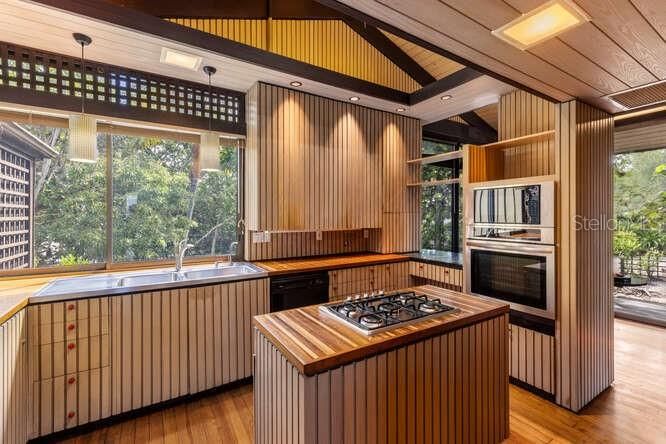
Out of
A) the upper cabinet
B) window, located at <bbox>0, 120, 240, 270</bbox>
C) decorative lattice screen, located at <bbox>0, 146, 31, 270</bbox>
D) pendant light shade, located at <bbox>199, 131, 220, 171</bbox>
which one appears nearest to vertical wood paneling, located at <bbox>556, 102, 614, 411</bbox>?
the upper cabinet

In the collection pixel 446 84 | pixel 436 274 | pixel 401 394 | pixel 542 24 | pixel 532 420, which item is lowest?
pixel 532 420

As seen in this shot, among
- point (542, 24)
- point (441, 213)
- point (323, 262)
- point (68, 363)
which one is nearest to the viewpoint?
point (542, 24)

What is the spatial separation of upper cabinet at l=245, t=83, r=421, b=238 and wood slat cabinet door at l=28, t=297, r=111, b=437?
4.85 ft

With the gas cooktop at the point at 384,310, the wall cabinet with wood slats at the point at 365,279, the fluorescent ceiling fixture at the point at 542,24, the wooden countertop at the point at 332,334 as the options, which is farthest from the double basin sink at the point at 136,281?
the fluorescent ceiling fixture at the point at 542,24

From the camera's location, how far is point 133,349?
2.28 metres

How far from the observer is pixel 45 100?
7.87 feet

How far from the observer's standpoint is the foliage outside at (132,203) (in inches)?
105

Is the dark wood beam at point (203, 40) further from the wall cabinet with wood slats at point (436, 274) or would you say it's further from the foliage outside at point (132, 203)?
the wall cabinet with wood slats at point (436, 274)

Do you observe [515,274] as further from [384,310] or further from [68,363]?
[68,363]

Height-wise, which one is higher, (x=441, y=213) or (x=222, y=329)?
(x=441, y=213)

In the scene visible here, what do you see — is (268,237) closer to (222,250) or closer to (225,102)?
(222,250)

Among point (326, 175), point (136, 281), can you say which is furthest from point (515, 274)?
point (136, 281)

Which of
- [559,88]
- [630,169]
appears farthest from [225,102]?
[630,169]

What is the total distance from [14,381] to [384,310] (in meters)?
2.15
